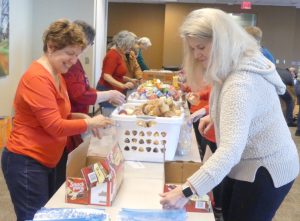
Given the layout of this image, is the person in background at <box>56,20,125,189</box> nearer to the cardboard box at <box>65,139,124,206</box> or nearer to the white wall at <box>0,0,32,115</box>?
the cardboard box at <box>65,139,124,206</box>

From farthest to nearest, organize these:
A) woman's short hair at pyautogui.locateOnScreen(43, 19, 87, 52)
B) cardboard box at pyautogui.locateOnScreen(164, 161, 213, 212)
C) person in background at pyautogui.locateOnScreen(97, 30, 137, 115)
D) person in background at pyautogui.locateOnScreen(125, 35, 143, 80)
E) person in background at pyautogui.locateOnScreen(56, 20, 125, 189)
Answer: person in background at pyautogui.locateOnScreen(125, 35, 143, 80)
person in background at pyautogui.locateOnScreen(97, 30, 137, 115)
person in background at pyautogui.locateOnScreen(56, 20, 125, 189)
woman's short hair at pyautogui.locateOnScreen(43, 19, 87, 52)
cardboard box at pyautogui.locateOnScreen(164, 161, 213, 212)

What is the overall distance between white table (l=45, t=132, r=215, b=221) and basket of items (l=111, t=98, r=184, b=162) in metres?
0.05

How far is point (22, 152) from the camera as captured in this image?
1.68 m

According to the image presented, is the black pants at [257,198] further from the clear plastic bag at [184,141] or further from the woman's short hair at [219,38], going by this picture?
the clear plastic bag at [184,141]

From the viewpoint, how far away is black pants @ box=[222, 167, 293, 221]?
1413 millimetres

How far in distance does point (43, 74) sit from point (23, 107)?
172 mm

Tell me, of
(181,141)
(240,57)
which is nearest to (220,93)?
(240,57)

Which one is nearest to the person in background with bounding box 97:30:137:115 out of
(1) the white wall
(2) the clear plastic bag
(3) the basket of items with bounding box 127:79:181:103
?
(3) the basket of items with bounding box 127:79:181:103

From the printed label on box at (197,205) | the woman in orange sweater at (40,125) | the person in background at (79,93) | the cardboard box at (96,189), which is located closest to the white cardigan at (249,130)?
the printed label on box at (197,205)

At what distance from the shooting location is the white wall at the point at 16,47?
4.68 metres

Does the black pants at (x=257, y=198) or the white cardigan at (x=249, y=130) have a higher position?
the white cardigan at (x=249, y=130)

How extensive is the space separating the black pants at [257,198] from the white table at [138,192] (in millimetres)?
146

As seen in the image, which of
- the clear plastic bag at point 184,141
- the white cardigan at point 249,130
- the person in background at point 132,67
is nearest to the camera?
the white cardigan at point 249,130

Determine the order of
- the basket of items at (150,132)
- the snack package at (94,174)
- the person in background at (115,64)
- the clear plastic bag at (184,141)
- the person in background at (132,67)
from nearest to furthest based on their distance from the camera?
the snack package at (94,174) < the basket of items at (150,132) < the clear plastic bag at (184,141) < the person in background at (115,64) < the person in background at (132,67)
